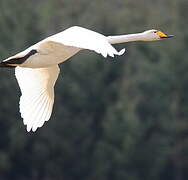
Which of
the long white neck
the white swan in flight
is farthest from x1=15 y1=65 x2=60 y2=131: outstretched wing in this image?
the long white neck

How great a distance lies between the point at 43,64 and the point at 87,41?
5.10ft

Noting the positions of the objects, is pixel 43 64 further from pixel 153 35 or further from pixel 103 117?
pixel 103 117

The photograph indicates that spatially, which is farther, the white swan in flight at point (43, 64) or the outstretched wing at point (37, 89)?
the outstretched wing at point (37, 89)

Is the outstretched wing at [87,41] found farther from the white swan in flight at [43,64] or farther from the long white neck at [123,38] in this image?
the long white neck at [123,38]

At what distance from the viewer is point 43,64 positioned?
11.3 m

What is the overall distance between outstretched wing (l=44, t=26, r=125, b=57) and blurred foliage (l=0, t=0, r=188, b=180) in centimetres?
2335

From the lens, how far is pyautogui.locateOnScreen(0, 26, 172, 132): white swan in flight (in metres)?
10.3

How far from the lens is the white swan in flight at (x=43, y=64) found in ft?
33.7

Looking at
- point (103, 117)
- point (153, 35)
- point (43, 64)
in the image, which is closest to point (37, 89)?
point (43, 64)

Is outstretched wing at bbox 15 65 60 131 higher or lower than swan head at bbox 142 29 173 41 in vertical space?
lower

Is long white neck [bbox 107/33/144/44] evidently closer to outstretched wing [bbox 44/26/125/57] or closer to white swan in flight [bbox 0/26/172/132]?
white swan in flight [bbox 0/26/172/132]

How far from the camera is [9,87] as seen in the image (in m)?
34.5

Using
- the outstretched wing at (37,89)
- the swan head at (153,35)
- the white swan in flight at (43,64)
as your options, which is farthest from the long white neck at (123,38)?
the outstretched wing at (37,89)

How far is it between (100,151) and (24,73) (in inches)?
932
